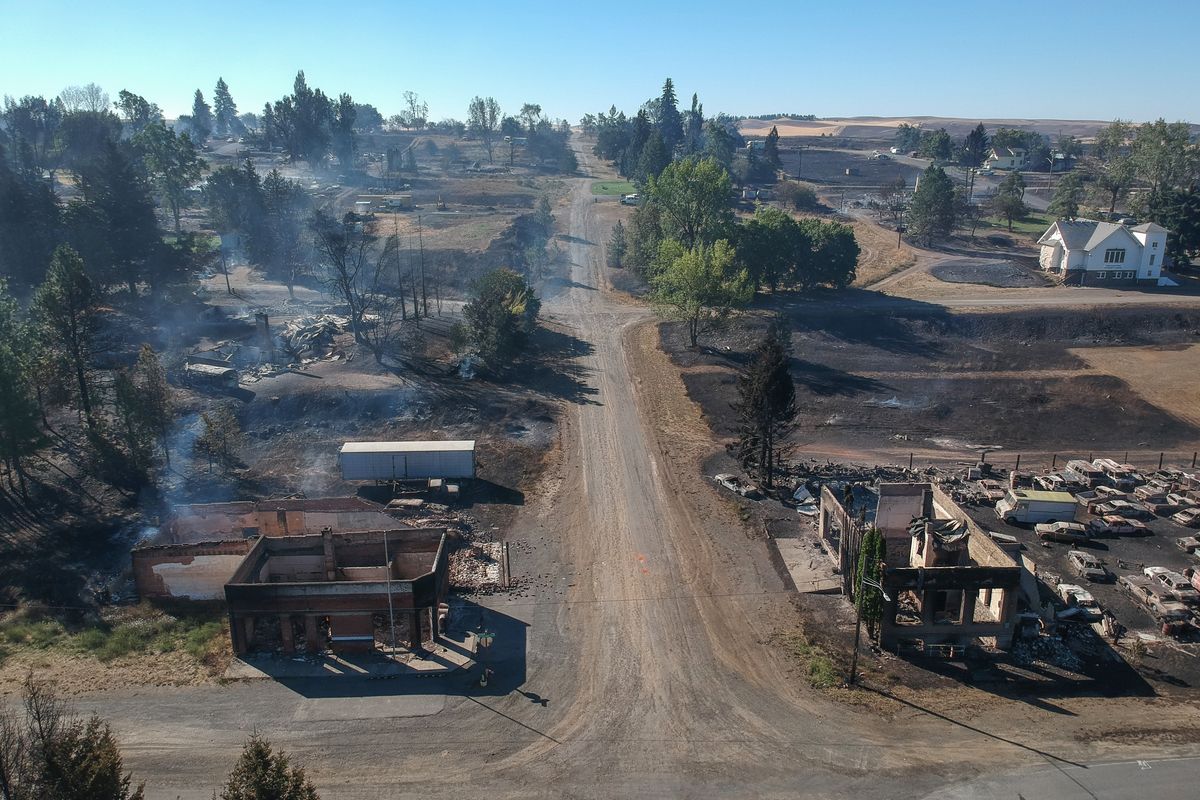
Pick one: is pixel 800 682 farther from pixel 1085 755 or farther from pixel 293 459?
pixel 293 459

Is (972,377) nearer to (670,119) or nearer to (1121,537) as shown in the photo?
(1121,537)

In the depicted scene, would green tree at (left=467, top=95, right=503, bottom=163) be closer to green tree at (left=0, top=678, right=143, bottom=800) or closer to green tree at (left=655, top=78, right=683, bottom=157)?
green tree at (left=655, top=78, right=683, bottom=157)

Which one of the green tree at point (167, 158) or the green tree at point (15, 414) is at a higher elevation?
the green tree at point (167, 158)

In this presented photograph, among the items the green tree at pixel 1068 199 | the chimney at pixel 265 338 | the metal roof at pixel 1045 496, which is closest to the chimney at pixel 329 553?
the chimney at pixel 265 338

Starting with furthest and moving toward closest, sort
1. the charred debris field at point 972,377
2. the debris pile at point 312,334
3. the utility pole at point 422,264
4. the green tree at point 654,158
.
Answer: the green tree at point 654,158 → the utility pole at point 422,264 → the debris pile at point 312,334 → the charred debris field at point 972,377

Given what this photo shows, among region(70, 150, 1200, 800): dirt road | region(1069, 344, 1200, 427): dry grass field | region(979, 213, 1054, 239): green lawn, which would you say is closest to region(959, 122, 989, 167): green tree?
region(979, 213, 1054, 239): green lawn

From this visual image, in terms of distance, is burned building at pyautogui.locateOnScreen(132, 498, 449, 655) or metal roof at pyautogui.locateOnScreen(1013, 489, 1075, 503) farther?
metal roof at pyautogui.locateOnScreen(1013, 489, 1075, 503)

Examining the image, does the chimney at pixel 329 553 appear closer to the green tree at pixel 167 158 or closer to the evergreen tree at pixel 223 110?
the green tree at pixel 167 158
